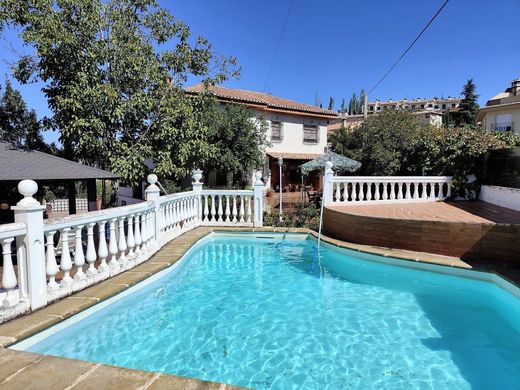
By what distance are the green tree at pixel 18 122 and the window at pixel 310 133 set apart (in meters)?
17.7

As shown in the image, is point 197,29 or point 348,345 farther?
point 197,29

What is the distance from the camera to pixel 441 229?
25.1 ft

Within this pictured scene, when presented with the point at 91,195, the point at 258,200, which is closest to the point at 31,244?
the point at 91,195

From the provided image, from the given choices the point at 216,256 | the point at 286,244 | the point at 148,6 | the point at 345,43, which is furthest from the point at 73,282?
the point at 345,43

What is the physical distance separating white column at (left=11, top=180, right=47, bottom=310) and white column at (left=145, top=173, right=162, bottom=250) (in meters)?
3.35

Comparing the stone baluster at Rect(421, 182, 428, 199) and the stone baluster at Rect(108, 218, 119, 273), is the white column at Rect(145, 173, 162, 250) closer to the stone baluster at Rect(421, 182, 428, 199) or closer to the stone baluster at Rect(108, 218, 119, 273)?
the stone baluster at Rect(108, 218, 119, 273)

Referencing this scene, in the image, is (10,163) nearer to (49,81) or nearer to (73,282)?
(73,282)

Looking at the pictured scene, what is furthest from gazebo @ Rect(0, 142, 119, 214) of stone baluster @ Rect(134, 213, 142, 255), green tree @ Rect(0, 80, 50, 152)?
green tree @ Rect(0, 80, 50, 152)

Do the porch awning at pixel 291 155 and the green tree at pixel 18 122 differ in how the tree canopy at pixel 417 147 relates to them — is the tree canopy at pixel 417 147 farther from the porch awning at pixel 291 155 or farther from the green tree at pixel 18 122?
the green tree at pixel 18 122

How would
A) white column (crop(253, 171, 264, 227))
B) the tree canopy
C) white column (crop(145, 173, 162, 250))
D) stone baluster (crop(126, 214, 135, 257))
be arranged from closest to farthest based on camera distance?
stone baluster (crop(126, 214, 135, 257)), white column (crop(145, 173, 162, 250)), white column (crop(253, 171, 264, 227)), the tree canopy

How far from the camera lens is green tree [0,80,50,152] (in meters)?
13.2

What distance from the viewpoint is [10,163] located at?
22.7ft

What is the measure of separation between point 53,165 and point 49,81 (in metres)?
4.39

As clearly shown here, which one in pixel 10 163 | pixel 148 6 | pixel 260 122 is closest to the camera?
pixel 10 163
